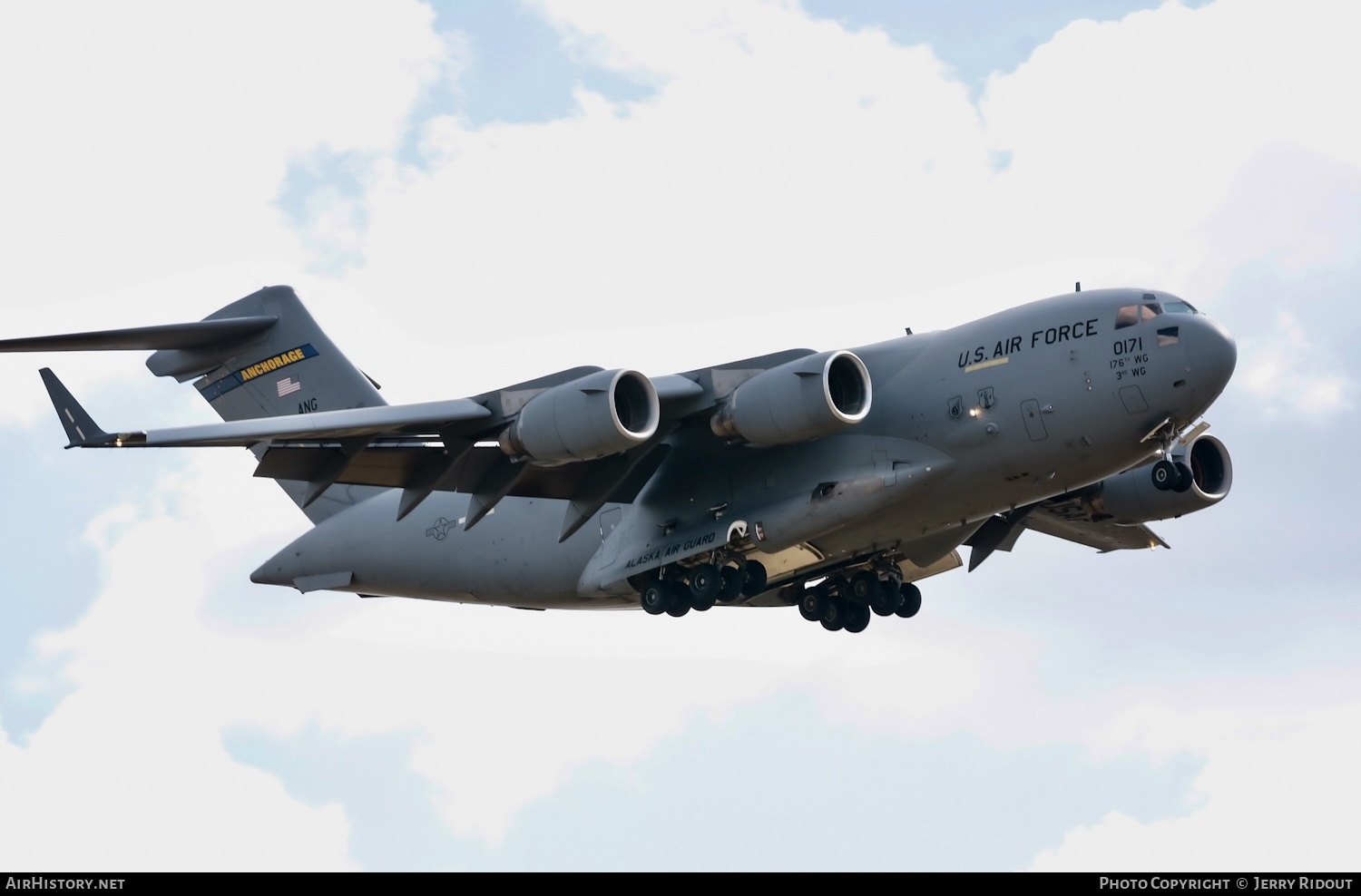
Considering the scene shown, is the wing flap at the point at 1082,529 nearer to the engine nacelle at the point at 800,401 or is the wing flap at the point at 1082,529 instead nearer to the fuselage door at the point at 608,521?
the engine nacelle at the point at 800,401

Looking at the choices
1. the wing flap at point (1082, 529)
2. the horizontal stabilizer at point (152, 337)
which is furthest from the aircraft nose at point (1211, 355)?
the horizontal stabilizer at point (152, 337)

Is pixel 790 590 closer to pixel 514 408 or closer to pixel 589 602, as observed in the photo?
pixel 589 602

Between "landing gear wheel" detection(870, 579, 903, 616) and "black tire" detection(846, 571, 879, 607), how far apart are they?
0.05 meters

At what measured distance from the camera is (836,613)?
725 inches

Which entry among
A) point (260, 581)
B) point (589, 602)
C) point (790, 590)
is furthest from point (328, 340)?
point (790, 590)

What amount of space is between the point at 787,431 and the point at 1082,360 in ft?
8.36

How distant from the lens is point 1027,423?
15.1 meters

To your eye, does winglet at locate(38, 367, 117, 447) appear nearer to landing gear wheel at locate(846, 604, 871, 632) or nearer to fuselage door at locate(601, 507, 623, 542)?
fuselage door at locate(601, 507, 623, 542)

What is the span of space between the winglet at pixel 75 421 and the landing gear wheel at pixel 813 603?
24.8 feet

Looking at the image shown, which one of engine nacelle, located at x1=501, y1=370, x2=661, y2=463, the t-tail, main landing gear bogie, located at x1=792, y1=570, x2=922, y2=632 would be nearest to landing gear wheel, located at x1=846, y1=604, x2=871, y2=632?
main landing gear bogie, located at x1=792, y1=570, x2=922, y2=632

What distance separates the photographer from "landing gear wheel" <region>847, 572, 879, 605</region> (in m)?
18.2

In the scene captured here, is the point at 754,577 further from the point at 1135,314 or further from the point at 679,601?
the point at 1135,314

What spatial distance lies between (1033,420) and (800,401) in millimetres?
1985

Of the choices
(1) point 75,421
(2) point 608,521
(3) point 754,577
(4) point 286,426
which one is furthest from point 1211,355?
(1) point 75,421
